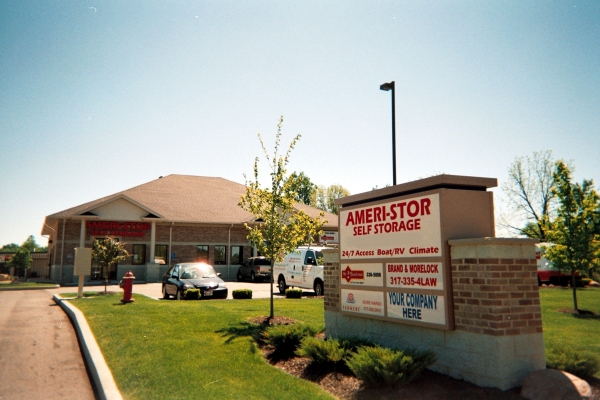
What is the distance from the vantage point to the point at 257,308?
14.3 m

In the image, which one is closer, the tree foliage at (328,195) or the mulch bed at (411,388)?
the mulch bed at (411,388)

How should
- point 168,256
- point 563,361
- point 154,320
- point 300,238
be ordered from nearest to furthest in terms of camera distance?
point 563,361
point 154,320
point 300,238
point 168,256

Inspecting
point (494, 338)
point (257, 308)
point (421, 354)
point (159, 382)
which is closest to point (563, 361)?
point (494, 338)

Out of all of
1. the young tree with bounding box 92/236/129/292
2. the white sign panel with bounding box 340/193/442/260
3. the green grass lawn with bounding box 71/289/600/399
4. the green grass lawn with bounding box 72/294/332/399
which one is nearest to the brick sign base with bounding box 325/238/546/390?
the white sign panel with bounding box 340/193/442/260

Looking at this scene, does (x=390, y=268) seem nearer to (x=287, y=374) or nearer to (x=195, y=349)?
(x=287, y=374)

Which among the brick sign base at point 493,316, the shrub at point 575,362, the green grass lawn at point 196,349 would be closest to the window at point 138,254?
the green grass lawn at point 196,349

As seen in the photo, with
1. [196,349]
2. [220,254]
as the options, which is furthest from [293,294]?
[220,254]

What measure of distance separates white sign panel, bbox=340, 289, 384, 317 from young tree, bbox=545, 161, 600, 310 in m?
13.1

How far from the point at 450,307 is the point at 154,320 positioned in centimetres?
734

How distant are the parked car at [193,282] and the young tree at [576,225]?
13622 mm

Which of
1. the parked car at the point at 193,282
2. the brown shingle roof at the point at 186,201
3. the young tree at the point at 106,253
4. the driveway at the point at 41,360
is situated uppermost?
the brown shingle roof at the point at 186,201

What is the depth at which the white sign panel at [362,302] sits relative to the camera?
24.4 ft

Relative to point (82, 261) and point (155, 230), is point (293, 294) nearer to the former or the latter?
point (82, 261)

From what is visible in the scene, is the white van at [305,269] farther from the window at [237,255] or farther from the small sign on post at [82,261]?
the window at [237,255]
